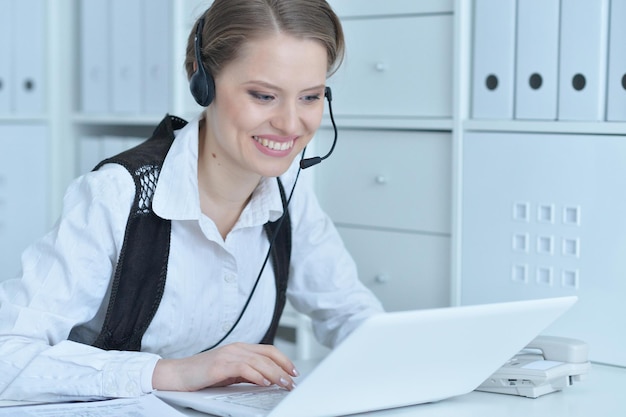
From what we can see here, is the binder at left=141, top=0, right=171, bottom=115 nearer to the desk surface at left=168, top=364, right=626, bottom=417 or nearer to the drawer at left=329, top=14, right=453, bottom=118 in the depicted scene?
the drawer at left=329, top=14, right=453, bottom=118

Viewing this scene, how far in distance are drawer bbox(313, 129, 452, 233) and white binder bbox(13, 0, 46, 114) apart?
86cm

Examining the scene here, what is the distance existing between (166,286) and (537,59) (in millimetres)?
745

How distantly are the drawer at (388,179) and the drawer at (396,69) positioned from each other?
0.05 meters

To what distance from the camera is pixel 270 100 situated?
4.34ft

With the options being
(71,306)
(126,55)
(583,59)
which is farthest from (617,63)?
(126,55)

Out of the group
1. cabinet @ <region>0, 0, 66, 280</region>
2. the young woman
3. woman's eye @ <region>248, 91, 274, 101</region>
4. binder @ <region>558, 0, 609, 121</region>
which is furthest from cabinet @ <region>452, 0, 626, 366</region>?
cabinet @ <region>0, 0, 66, 280</region>

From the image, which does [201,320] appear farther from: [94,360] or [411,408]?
[411,408]

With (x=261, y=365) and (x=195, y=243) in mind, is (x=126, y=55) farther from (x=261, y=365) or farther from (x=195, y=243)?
(x=261, y=365)

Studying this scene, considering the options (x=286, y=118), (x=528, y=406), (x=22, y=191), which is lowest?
(x=528, y=406)

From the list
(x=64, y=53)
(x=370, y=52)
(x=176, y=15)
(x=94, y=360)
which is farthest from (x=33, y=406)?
(x=64, y=53)

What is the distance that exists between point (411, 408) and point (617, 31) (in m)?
0.73

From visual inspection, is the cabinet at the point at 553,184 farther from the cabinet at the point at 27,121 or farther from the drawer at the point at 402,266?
the cabinet at the point at 27,121

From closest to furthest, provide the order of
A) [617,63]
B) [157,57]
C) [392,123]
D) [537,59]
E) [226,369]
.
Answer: [226,369] → [617,63] → [537,59] → [392,123] → [157,57]

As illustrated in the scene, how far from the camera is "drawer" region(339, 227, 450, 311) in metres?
1.81
